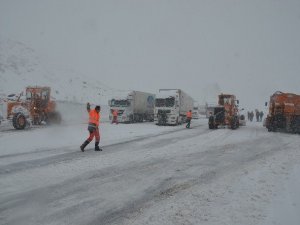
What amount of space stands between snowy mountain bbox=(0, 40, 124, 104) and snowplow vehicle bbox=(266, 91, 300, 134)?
31.9 meters

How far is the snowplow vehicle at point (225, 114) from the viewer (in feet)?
83.8

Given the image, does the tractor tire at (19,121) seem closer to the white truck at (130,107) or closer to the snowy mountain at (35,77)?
the white truck at (130,107)

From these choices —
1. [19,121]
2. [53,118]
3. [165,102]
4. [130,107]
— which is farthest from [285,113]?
[19,121]

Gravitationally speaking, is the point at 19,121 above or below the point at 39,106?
below

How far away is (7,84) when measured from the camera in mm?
51188

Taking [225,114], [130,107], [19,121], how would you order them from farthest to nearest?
[130,107] → [225,114] → [19,121]

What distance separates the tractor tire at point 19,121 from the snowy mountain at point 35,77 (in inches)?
1121

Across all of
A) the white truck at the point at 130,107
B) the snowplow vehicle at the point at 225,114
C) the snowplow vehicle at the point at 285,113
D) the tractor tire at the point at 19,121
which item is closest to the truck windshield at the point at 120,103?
the white truck at the point at 130,107

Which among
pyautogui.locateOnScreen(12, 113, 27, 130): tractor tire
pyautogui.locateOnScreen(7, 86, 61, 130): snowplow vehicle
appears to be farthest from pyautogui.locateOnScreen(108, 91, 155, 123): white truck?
pyautogui.locateOnScreen(12, 113, 27, 130): tractor tire

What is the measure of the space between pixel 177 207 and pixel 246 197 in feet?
5.15

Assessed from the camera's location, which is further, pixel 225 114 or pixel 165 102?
pixel 165 102

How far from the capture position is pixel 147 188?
6918 millimetres

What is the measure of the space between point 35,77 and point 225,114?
47288mm

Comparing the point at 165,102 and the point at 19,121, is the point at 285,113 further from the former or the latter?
the point at 19,121
